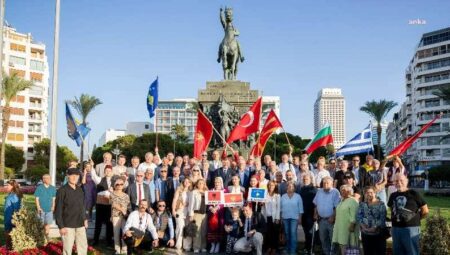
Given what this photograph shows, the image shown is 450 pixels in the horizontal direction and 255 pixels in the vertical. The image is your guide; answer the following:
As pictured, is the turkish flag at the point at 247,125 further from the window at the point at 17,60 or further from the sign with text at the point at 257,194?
the window at the point at 17,60

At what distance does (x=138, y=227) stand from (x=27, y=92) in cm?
7657

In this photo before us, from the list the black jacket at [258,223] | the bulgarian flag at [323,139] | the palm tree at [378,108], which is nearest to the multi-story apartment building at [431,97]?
the palm tree at [378,108]

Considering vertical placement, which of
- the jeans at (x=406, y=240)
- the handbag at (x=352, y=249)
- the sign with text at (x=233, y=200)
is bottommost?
the handbag at (x=352, y=249)

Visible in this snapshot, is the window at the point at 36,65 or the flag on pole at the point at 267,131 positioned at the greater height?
the window at the point at 36,65

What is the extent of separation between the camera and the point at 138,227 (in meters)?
10.9

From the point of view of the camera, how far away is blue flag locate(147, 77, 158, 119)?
18250 millimetres

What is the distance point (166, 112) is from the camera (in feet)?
594

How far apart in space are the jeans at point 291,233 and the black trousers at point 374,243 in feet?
7.41

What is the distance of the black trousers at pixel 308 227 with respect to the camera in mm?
11703

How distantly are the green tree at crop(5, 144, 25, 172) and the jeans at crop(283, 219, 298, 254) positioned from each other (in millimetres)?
64024

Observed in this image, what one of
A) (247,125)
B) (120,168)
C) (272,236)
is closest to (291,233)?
(272,236)

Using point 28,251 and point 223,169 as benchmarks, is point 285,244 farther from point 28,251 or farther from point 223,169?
point 28,251

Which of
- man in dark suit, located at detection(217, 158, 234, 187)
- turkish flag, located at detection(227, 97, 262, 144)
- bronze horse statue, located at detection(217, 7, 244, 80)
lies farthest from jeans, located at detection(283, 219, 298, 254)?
bronze horse statue, located at detection(217, 7, 244, 80)

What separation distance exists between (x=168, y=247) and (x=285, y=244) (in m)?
2.73
